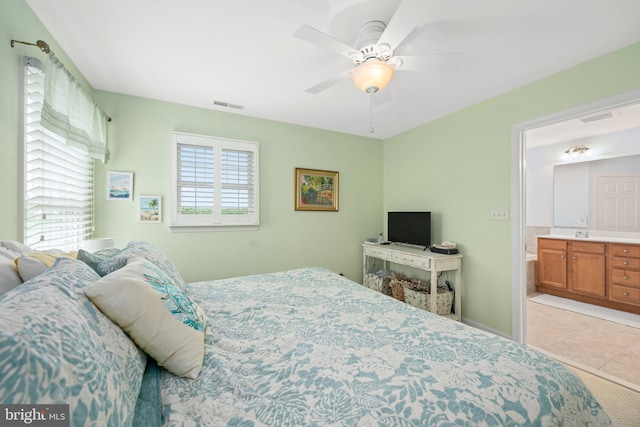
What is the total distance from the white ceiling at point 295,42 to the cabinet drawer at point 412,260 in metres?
1.77

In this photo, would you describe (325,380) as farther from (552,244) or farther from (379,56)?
(552,244)

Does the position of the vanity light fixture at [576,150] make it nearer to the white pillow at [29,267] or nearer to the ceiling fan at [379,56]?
the ceiling fan at [379,56]

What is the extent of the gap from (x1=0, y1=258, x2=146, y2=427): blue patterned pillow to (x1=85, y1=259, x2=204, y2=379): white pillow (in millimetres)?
39

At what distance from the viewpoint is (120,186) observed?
8.85ft

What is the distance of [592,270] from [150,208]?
19.1 ft

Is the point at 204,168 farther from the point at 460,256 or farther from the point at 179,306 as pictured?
the point at 460,256

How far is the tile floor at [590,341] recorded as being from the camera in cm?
223

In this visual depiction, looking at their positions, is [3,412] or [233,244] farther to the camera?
[233,244]

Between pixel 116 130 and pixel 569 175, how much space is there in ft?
21.4

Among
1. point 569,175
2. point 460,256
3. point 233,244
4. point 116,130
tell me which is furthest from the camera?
point 569,175

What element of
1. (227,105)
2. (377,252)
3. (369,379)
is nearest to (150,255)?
(369,379)

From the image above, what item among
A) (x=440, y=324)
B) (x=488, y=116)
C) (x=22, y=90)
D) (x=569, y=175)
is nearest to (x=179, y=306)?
(x=440, y=324)

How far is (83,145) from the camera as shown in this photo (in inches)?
80.6

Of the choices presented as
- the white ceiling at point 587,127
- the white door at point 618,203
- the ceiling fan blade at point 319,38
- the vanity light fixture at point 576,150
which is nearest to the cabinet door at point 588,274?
the white door at point 618,203
